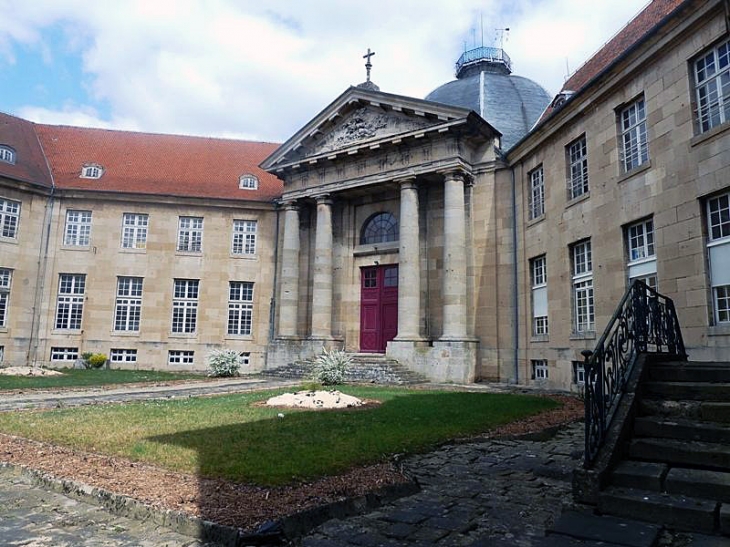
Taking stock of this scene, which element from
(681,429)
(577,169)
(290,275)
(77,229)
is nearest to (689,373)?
(681,429)

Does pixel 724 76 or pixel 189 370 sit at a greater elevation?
pixel 724 76

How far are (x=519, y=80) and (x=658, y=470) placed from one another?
23.5 metres

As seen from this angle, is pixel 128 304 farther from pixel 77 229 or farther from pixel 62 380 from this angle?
pixel 62 380

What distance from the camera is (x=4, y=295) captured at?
22953 millimetres

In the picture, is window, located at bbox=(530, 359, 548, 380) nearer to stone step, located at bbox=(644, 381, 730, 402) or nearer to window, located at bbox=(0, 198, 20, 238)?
stone step, located at bbox=(644, 381, 730, 402)

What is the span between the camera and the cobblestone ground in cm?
407

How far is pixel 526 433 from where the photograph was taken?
8.42 m

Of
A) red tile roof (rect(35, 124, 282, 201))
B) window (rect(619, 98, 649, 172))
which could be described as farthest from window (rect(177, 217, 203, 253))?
window (rect(619, 98, 649, 172))

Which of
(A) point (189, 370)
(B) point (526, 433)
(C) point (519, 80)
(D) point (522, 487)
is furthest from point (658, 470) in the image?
(C) point (519, 80)

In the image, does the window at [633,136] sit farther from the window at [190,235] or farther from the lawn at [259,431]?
the window at [190,235]

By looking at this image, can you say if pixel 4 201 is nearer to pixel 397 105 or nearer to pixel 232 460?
pixel 397 105

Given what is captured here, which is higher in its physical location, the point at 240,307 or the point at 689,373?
the point at 240,307

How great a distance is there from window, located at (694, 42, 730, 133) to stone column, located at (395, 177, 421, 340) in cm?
1049

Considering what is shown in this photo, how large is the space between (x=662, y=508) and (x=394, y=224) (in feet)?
62.4
